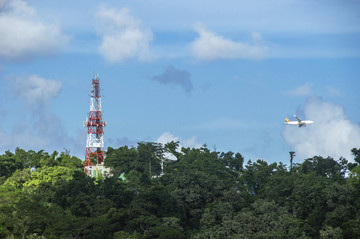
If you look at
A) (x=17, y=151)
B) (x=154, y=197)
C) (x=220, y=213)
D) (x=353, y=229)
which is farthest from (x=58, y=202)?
(x=353, y=229)

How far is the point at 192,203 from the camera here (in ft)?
210

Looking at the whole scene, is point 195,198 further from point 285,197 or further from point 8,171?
point 8,171

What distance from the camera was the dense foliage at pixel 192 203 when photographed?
56.6 m

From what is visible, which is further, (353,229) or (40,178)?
(40,178)

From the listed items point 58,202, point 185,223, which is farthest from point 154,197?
point 58,202

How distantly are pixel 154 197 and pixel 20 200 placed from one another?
1185 cm

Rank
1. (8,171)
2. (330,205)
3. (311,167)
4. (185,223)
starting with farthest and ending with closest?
(8,171)
(311,167)
(185,223)
(330,205)

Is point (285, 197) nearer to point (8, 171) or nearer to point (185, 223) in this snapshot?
point (185, 223)

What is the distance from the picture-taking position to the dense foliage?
186 ft

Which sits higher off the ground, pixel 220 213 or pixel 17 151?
pixel 17 151

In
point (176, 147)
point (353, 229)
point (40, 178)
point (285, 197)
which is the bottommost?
point (353, 229)

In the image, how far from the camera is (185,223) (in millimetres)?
61750

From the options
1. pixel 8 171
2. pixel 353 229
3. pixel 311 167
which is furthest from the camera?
pixel 8 171

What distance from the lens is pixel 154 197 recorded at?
205ft
